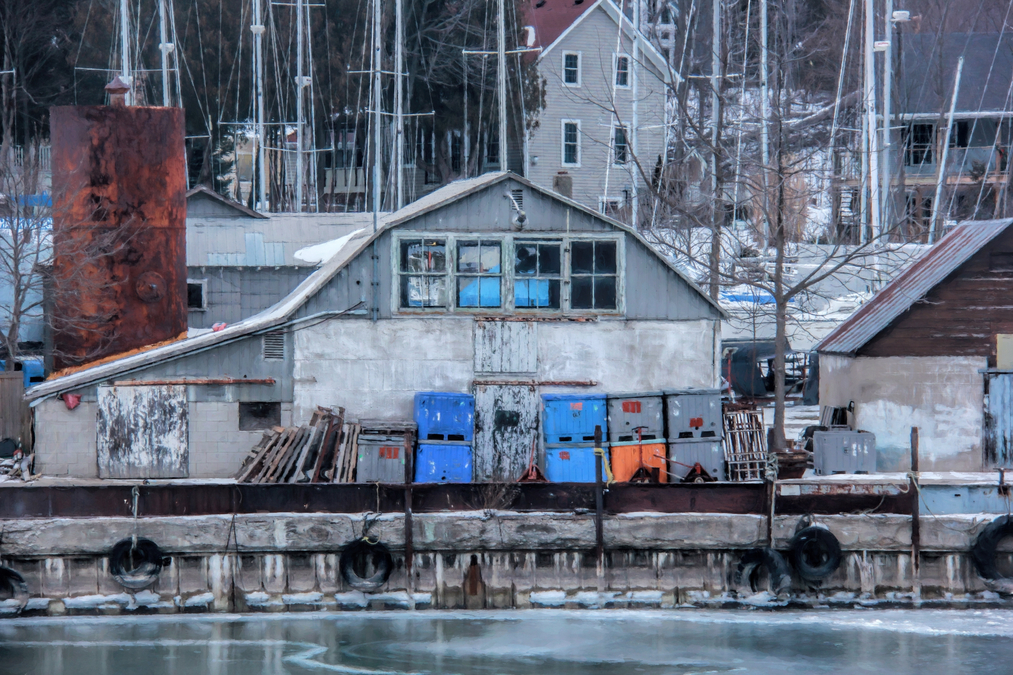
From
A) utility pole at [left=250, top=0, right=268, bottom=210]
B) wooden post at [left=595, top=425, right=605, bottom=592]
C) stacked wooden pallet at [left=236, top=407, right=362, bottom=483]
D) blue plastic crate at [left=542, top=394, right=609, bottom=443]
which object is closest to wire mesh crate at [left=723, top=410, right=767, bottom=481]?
blue plastic crate at [left=542, top=394, right=609, bottom=443]

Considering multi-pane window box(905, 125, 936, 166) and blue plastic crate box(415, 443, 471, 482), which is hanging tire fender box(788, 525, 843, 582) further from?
multi-pane window box(905, 125, 936, 166)

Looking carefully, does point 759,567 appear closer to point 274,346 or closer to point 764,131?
point 274,346

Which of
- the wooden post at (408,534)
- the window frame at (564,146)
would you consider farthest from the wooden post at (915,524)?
the window frame at (564,146)

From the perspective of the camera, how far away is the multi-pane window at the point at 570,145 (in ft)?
173

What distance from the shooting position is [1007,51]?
5547 centimetres

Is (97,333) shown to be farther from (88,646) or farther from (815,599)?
(815,599)

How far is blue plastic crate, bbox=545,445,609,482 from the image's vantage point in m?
20.7

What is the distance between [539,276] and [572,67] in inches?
1316

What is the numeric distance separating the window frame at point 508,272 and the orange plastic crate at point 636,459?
2608 millimetres

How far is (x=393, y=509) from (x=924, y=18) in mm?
50796

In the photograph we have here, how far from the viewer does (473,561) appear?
746 inches

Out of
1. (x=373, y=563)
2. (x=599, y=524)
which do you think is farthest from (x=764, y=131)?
(x=373, y=563)

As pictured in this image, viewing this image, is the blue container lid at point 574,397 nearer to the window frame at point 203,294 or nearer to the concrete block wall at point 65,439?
the concrete block wall at point 65,439

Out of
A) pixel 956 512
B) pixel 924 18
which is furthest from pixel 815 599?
pixel 924 18
